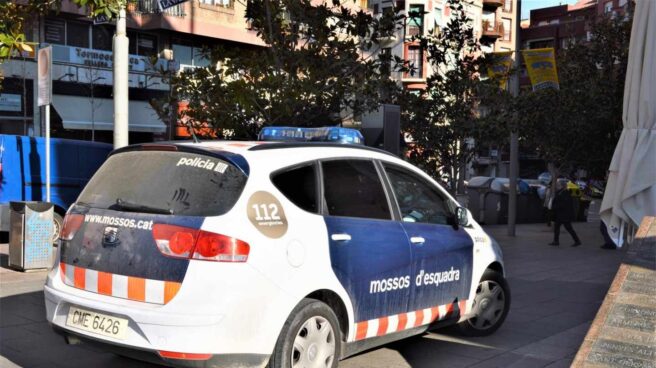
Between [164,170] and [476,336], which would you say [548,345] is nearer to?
[476,336]

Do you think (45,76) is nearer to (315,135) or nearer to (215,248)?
(315,135)

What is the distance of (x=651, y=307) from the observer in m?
3.74

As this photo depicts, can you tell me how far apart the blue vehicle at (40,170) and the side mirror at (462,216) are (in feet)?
29.2

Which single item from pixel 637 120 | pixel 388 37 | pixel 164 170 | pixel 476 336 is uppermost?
pixel 388 37

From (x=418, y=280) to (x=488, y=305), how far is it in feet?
4.64

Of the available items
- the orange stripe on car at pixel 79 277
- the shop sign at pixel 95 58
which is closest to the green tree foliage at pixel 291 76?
the orange stripe on car at pixel 79 277

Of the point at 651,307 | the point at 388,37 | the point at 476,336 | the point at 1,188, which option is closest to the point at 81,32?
the point at 1,188

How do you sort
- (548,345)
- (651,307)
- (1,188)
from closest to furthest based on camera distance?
(651,307) → (548,345) → (1,188)

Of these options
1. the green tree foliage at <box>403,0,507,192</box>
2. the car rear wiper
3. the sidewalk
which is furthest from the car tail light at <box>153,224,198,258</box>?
the green tree foliage at <box>403,0,507,192</box>

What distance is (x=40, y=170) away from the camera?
13094 mm

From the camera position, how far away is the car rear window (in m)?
3.94

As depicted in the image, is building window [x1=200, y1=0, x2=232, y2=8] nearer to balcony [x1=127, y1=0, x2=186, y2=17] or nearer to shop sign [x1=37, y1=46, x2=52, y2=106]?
balcony [x1=127, y1=0, x2=186, y2=17]

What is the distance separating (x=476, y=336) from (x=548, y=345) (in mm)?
651

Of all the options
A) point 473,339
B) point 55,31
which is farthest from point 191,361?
point 55,31
